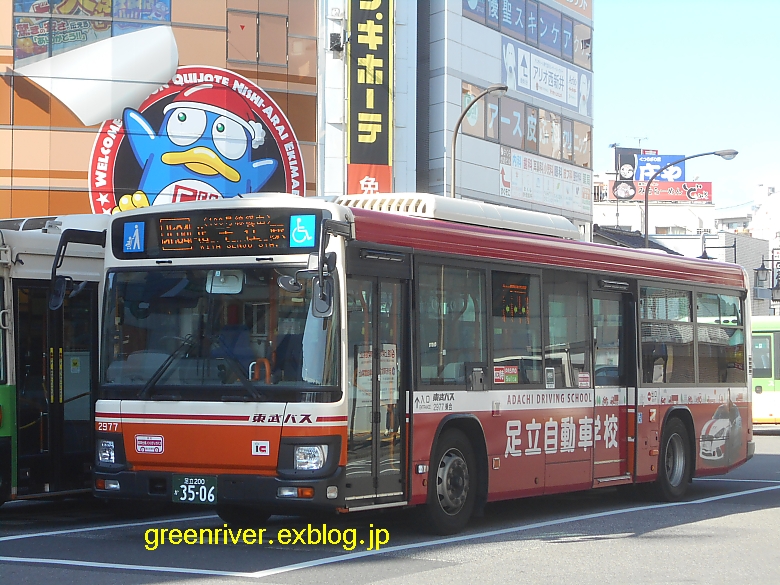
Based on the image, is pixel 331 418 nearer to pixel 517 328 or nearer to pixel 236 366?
pixel 236 366

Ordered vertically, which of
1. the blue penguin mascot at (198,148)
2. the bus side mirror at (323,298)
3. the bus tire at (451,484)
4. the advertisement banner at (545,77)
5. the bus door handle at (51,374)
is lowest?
the bus tire at (451,484)

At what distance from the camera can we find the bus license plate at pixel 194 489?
971cm

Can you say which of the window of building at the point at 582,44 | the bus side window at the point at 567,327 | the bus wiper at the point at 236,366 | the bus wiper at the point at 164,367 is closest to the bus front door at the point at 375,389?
the bus wiper at the point at 236,366

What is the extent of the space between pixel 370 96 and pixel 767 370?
43.2 ft

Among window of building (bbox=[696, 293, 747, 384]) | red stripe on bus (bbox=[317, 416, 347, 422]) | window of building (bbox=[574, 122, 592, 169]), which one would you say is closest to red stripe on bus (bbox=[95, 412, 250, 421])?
red stripe on bus (bbox=[317, 416, 347, 422])

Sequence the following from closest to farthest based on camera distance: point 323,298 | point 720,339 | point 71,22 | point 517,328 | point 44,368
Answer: point 323,298, point 517,328, point 44,368, point 720,339, point 71,22

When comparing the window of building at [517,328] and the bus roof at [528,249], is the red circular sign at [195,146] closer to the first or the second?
the bus roof at [528,249]

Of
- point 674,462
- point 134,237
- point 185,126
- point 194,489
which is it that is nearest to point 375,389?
point 194,489

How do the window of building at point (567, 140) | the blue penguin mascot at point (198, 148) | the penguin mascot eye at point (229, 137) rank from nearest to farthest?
the blue penguin mascot at point (198, 148) → the penguin mascot eye at point (229, 137) → the window of building at point (567, 140)

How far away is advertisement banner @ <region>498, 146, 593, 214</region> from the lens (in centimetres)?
3822

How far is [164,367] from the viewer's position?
10.1 metres

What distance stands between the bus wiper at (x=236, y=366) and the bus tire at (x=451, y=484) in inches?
80.5

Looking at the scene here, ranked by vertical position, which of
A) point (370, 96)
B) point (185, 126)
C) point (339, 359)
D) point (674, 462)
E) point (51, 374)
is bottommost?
point (674, 462)

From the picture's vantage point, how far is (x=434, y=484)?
10789 mm
